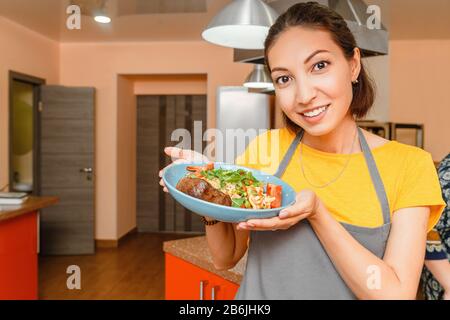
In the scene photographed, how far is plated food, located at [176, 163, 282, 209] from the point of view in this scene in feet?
2.88

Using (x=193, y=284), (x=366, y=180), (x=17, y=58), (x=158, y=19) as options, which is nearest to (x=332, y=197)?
(x=366, y=180)

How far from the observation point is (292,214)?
72 centimetres

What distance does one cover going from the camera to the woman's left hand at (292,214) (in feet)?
2.35

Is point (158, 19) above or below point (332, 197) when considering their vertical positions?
above

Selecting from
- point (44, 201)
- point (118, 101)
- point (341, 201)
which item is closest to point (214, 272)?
point (341, 201)

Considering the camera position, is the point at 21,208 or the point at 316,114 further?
the point at 21,208

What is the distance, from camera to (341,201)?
2.82ft

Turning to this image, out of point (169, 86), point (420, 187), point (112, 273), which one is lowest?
point (112, 273)

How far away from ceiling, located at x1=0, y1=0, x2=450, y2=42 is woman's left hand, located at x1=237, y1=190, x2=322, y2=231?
2.81 meters

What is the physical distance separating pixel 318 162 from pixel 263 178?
0.13 m

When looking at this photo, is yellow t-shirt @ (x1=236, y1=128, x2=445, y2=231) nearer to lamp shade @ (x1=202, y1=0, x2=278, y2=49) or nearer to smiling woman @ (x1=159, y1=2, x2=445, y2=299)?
smiling woman @ (x1=159, y1=2, x2=445, y2=299)

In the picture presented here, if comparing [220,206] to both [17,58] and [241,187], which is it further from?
[17,58]

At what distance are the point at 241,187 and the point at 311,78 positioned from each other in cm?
29

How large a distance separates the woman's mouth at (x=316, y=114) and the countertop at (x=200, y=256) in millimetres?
842
